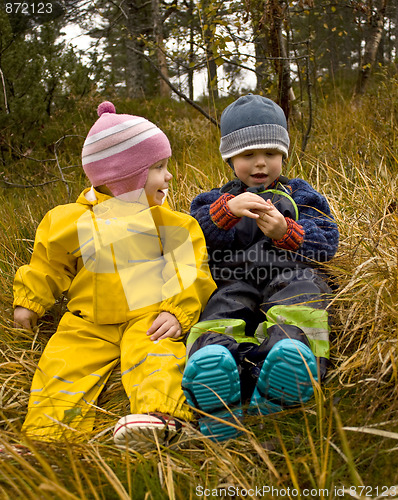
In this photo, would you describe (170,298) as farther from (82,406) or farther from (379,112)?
(379,112)

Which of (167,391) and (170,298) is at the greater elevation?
(170,298)

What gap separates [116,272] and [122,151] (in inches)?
21.6

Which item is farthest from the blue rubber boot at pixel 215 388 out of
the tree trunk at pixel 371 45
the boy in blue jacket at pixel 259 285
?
the tree trunk at pixel 371 45

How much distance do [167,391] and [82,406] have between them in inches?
14.6

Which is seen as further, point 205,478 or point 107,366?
point 107,366

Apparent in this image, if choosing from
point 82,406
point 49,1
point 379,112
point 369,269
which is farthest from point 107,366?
point 49,1

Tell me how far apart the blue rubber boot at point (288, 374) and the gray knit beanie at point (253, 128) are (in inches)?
41.0

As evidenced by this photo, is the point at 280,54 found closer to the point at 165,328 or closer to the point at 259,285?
the point at 259,285

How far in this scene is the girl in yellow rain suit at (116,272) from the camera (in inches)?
72.4

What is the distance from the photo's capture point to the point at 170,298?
75.1 inches

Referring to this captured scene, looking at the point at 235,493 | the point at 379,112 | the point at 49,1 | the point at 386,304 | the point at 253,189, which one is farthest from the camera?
the point at 49,1

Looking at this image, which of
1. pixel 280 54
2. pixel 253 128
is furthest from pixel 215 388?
pixel 280 54

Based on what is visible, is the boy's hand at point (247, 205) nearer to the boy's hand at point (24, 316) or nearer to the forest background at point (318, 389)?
the forest background at point (318, 389)

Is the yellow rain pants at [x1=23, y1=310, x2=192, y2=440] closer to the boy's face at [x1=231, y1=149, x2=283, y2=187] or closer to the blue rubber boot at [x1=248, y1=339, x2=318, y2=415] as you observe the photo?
the blue rubber boot at [x1=248, y1=339, x2=318, y2=415]
